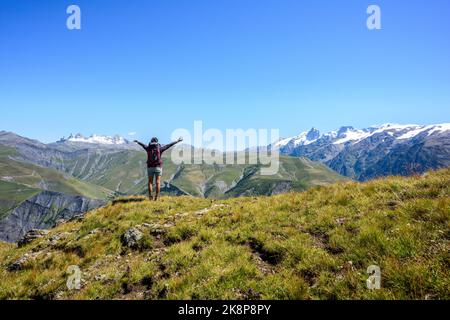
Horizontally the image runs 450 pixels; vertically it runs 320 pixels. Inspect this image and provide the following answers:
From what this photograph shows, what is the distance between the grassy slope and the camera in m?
7.91

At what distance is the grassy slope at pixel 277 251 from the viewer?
791 centimetres

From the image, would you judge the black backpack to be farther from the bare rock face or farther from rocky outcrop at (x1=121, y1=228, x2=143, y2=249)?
the bare rock face

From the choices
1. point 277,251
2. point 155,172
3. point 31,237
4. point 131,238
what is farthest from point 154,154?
point 277,251

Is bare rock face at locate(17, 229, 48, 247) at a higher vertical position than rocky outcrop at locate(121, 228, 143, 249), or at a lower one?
lower

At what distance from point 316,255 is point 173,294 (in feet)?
15.4

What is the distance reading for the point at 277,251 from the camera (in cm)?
1045

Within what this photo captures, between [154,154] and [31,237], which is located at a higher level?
[154,154]

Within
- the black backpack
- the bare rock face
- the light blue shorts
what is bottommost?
the bare rock face

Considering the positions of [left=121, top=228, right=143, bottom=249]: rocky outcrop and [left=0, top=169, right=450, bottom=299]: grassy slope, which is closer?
[left=0, top=169, right=450, bottom=299]: grassy slope

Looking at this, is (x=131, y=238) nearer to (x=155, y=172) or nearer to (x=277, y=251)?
(x=277, y=251)

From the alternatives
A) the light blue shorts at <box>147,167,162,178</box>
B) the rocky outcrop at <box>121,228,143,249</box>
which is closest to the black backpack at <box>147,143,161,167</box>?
the light blue shorts at <box>147,167,162,178</box>

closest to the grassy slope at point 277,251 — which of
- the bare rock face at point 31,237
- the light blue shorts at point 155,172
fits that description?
the bare rock face at point 31,237

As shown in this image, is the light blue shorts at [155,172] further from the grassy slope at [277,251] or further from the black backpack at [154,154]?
the grassy slope at [277,251]
